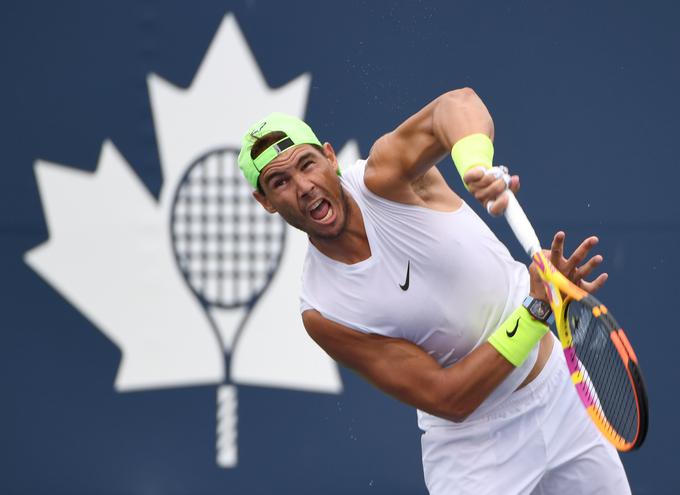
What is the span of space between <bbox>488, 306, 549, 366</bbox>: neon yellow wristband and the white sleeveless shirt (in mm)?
229

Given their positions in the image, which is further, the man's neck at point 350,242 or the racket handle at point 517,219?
the man's neck at point 350,242

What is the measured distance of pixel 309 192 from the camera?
10.1 ft

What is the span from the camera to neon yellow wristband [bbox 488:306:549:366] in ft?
9.66

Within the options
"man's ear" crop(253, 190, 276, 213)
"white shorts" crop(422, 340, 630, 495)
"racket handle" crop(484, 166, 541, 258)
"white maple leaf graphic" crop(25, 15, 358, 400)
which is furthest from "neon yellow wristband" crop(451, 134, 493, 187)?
"white maple leaf graphic" crop(25, 15, 358, 400)

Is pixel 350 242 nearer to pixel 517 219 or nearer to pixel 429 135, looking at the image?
pixel 429 135

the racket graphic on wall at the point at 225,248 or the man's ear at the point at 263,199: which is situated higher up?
the man's ear at the point at 263,199

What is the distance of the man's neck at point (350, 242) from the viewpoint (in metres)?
3.21

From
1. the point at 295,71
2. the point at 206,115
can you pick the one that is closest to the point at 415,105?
the point at 295,71

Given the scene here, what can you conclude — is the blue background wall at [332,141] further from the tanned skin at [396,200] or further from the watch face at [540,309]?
the watch face at [540,309]

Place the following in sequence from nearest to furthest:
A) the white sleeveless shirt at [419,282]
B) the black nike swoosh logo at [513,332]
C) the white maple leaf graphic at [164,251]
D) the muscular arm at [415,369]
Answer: the black nike swoosh logo at [513,332] < the muscular arm at [415,369] < the white sleeveless shirt at [419,282] < the white maple leaf graphic at [164,251]

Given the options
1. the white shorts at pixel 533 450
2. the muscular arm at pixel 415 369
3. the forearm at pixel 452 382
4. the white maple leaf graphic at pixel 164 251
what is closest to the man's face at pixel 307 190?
the muscular arm at pixel 415 369

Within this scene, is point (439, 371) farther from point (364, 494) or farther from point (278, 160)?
point (364, 494)

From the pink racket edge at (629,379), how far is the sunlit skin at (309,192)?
0.68 metres

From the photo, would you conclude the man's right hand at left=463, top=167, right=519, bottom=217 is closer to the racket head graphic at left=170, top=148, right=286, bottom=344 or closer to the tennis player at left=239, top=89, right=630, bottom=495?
the tennis player at left=239, top=89, right=630, bottom=495
